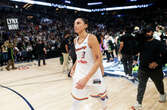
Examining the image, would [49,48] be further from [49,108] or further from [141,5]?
[141,5]

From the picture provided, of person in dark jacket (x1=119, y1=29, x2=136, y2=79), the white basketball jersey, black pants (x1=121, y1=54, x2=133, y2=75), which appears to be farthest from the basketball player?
black pants (x1=121, y1=54, x2=133, y2=75)

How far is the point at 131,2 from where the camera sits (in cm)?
3875

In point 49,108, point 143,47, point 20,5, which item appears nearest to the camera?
point 143,47

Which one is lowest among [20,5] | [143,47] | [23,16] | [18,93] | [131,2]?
[18,93]

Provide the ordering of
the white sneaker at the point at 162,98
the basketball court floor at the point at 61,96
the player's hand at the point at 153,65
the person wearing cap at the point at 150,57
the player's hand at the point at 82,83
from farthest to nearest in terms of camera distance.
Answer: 1. the basketball court floor at the point at 61,96
2. the white sneaker at the point at 162,98
3. the person wearing cap at the point at 150,57
4. the player's hand at the point at 153,65
5. the player's hand at the point at 82,83

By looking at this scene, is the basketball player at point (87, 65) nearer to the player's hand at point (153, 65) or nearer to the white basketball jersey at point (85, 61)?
the white basketball jersey at point (85, 61)

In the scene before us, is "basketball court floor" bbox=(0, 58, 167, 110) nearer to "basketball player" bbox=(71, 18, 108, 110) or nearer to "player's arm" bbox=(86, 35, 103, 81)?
"basketball player" bbox=(71, 18, 108, 110)

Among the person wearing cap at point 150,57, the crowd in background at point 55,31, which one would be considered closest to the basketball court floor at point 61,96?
the person wearing cap at point 150,57

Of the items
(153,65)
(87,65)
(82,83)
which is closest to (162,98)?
(153,65)

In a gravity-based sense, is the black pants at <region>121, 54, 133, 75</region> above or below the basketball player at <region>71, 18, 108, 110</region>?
below

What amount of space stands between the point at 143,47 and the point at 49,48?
12.4 m

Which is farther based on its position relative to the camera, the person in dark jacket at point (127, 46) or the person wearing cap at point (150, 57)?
the person in dark jacket at point (127, 46)

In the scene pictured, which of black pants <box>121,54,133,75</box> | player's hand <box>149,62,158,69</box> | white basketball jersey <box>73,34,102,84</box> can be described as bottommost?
black pants <box>121,54,133,75</box>

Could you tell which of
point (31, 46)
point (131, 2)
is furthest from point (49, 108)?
point (131, 2)
